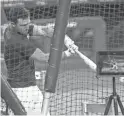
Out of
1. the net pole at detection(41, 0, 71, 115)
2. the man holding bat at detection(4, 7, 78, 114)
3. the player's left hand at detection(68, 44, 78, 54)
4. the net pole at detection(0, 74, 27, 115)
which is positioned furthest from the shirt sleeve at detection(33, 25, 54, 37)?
the net pole at detection(0, 74, 27, 115)

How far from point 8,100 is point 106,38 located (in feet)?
22.1

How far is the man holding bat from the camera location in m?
4.75

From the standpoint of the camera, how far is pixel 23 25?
469cm

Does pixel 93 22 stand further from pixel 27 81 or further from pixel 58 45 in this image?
pixel 58 45

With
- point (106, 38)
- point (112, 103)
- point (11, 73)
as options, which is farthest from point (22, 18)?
point (106, 38)

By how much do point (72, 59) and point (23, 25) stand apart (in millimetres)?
3792

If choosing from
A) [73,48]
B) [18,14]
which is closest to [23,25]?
[18,14]

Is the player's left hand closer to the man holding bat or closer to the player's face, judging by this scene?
the man holding bat

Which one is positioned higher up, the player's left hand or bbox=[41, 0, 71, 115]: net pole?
the player's left hand

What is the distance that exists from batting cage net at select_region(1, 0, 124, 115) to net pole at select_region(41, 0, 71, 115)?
214 millimetres

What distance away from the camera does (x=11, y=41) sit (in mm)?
4852

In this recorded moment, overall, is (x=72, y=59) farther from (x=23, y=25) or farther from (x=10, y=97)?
(x=10, y=97)

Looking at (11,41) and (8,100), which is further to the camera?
(11,41)

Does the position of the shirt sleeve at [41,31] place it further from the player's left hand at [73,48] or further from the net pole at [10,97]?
the net pole at [10,97]
